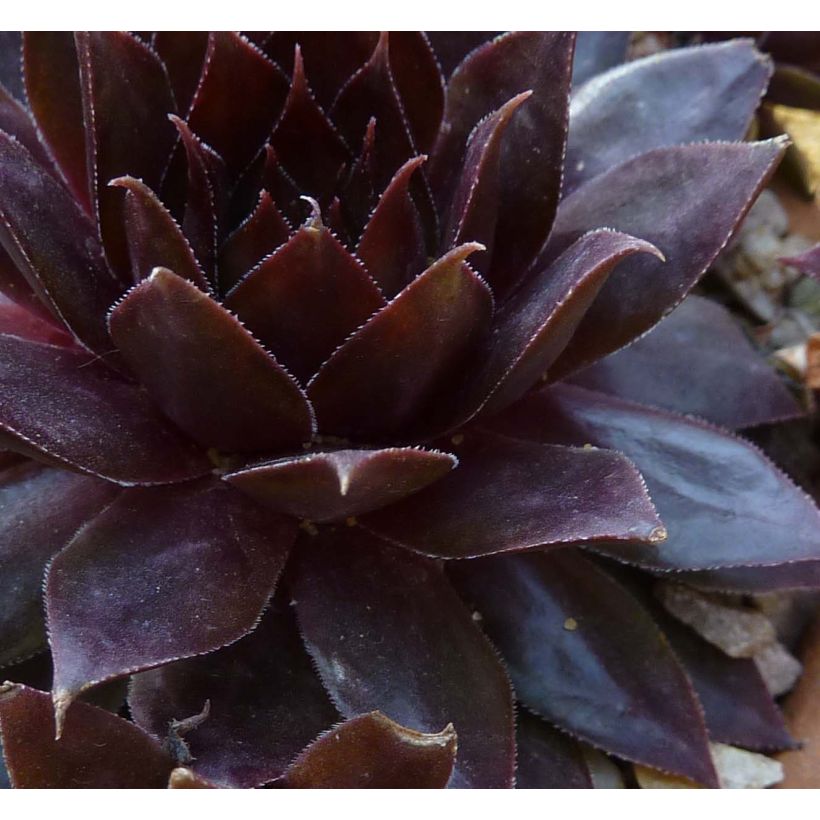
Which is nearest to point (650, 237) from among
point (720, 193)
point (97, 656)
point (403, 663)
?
point (720, 193)

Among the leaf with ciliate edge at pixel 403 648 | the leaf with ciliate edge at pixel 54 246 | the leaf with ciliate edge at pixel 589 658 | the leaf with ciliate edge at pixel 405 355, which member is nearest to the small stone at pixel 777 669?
the leaf with ciliate edge at pixel 589 658

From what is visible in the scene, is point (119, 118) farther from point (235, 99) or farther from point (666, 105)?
point (666, 105)

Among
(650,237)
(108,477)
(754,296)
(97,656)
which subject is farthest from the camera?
(754,296)

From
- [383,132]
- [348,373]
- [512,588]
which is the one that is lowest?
[512,588]

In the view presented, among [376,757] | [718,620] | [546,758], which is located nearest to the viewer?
[376,757]

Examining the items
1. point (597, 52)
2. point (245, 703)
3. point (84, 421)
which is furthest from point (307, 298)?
point (597, 52)

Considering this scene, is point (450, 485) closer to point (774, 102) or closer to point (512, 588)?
point (512, 588)

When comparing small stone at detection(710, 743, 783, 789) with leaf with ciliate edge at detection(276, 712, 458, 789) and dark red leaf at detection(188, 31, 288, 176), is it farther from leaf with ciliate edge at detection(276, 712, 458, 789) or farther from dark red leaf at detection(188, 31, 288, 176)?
dark red leaf at detection(188, 31, 288, 176)
